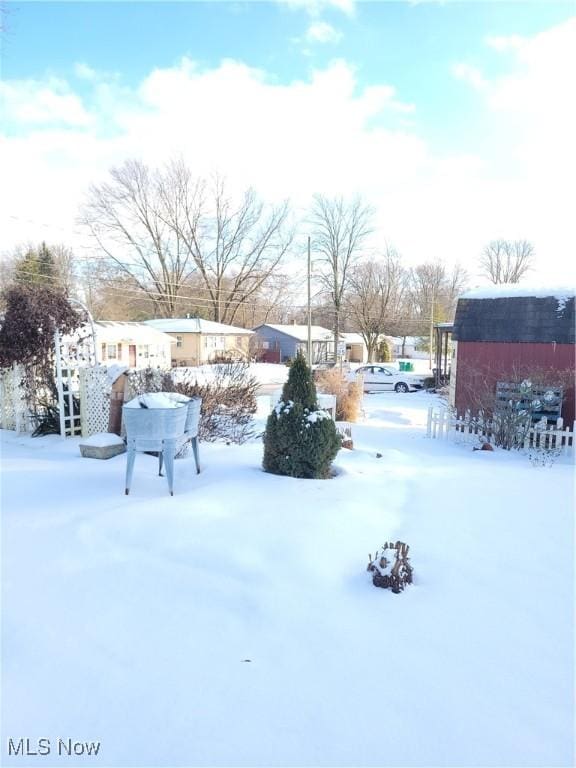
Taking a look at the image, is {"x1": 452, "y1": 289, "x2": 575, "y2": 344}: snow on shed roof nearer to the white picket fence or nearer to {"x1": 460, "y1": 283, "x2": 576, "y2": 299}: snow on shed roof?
{"x1": 460, "y1": 283, "x2": 576, "y2": 299}: snow on shed roof

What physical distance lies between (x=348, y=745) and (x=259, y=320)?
45.0 meters

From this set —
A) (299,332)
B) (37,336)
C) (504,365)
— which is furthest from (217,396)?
(299,332)

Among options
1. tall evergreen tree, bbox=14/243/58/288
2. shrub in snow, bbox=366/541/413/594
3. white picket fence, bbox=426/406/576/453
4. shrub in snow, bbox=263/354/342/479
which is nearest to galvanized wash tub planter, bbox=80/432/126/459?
shrub in snow, bbox=263/354/342/479

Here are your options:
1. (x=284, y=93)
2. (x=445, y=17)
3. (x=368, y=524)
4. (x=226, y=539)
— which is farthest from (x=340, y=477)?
(x=284, y=93)

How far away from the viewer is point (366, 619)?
103 inches

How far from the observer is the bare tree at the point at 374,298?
1641 inches

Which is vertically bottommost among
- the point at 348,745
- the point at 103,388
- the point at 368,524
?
the point at 348,745

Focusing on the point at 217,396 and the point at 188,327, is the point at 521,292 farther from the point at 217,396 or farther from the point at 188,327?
the point at 188,327

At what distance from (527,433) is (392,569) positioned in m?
6.66

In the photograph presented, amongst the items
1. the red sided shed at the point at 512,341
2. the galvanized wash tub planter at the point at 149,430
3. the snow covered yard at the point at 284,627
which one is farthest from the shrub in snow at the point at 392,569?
the red sided shed at the point at 512,341

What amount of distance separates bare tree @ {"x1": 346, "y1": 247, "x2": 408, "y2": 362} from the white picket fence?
104 ft

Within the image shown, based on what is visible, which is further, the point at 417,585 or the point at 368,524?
the point at 368,524

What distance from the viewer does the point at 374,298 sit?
139 ft

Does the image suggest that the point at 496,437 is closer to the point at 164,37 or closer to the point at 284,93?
the point at 284,93
